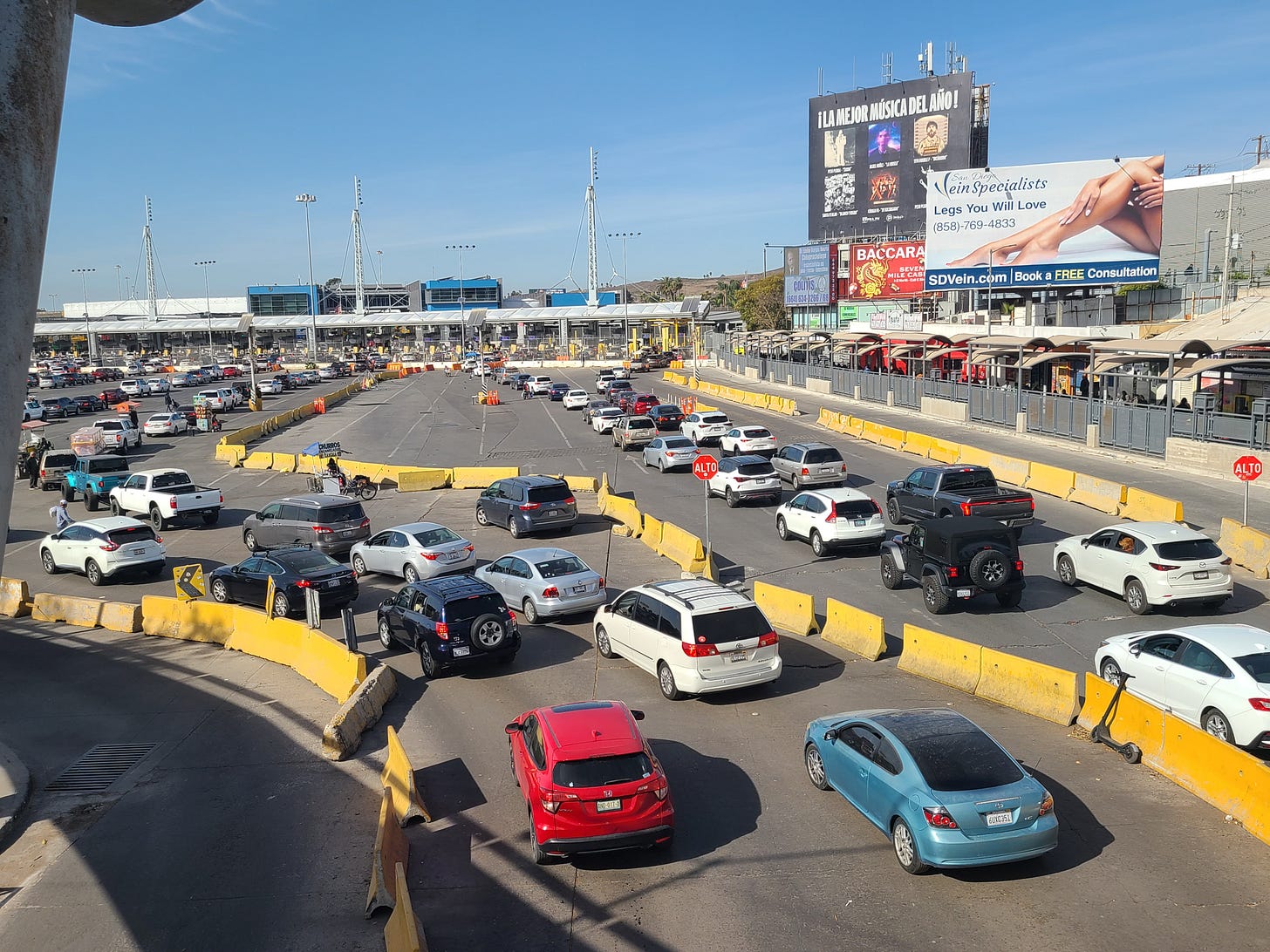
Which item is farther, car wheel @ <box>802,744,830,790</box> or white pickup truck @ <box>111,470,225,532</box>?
white pickup truck @ <box>111,470,225,532</box>

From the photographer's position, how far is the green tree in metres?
124

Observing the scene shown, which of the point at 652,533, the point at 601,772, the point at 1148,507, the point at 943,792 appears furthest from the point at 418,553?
the point at 1148,507

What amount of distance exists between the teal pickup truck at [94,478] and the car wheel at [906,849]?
3190cm

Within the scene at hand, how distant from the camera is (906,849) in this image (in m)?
9.79

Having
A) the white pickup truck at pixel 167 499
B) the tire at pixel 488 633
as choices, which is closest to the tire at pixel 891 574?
the tire at pixel 488 633

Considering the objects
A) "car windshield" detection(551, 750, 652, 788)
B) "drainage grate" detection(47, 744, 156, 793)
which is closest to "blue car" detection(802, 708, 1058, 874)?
"car windshield" detection(551, 750, 652, 788)

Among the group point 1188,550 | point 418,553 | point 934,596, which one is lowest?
point 934,596

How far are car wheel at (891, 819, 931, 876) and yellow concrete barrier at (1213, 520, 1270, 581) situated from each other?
14.8 m

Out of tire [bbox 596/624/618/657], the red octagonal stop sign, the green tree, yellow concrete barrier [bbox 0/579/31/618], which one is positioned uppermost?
the green tree

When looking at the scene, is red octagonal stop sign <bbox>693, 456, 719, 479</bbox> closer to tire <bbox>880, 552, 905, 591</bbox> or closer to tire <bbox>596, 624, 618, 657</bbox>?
tire <bbox>880, 552, 905, 591</bbox>

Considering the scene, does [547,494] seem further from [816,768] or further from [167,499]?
[816,768]

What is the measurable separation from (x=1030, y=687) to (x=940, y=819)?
17.4ft

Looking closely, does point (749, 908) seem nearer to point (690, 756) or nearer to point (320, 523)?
point (690, 756)

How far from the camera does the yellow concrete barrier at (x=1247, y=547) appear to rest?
20.7m
